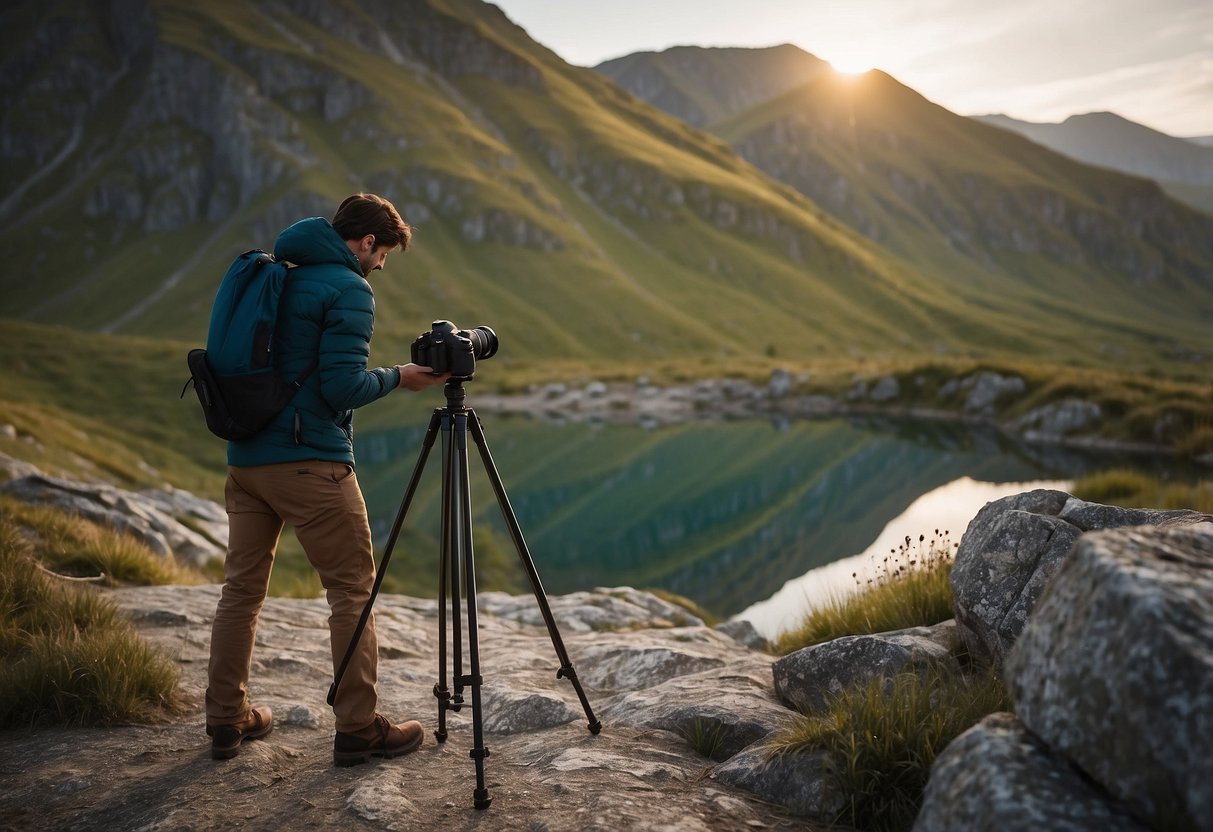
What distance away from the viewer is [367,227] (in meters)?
5.30

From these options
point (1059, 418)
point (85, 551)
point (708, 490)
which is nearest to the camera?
point (85, 551)

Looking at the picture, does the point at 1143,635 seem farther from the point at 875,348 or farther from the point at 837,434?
the point at 875,348

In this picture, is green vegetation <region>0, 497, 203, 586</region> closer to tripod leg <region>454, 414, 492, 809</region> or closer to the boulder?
tripod leg <region>454, 414, 492, 809</region>

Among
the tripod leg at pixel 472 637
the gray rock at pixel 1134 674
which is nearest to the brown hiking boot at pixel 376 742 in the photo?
the tripod leg at pixel 472 637

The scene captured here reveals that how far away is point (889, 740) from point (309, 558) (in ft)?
11.4

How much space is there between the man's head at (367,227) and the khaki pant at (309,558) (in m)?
1.39

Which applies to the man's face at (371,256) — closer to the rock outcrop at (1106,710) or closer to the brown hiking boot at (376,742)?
the brown hiking boot at (376,742)

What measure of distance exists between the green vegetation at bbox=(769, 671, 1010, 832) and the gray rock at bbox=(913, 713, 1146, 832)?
88 centimetres

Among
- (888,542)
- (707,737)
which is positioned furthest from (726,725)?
(888,542)

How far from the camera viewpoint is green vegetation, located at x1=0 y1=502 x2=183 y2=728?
583 centimetres

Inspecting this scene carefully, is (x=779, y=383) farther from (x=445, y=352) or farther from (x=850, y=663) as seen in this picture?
(x=445, y=352)

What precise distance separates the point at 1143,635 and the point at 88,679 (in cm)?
653

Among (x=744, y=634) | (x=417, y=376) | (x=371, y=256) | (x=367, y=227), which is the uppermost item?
(x=367, y=227)

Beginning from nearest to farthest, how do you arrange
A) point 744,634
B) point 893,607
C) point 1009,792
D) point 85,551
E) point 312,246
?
1. point 1009,792
2. point 312,246
3. point 893,607
4. point 85,551
5. point 744,634
